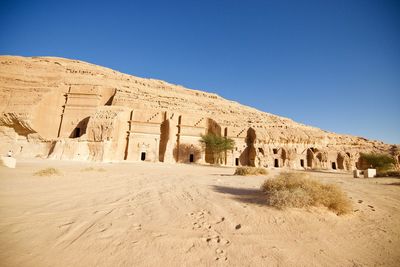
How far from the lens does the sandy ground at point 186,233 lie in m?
2.39

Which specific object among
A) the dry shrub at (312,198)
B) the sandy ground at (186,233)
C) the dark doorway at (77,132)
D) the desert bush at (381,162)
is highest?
the dark doorway at (77,132)

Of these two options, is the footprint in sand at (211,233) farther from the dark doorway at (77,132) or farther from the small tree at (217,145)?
the dark doorway at (77,132)

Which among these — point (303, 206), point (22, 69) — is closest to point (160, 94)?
point (22, 69)

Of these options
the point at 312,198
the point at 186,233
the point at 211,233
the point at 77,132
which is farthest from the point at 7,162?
the point at 77,132

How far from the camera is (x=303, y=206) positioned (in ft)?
13.6

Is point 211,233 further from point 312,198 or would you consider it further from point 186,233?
point 312,198

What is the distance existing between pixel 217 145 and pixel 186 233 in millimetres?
23792

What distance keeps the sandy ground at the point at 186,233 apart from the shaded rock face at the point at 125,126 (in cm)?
2037

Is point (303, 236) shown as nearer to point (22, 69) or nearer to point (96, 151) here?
point (96, 151)

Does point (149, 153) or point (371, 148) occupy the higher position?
point (371, 148)

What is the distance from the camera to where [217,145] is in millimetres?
26703

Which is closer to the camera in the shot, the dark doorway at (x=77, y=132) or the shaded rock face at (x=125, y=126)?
the shaded rock face at (x=125, y=126)

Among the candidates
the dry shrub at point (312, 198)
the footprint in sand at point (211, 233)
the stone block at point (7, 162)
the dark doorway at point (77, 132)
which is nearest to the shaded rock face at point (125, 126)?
the dark doorway at point (77, 132)

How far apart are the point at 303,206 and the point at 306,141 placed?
32.7 meters
